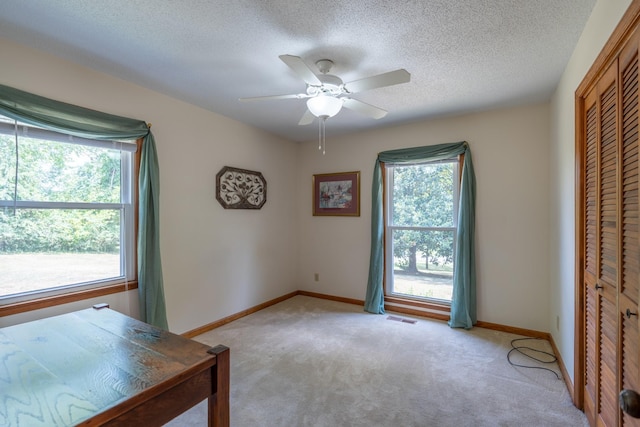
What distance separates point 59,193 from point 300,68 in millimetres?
2056

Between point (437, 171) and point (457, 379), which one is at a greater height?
point (437, 171)

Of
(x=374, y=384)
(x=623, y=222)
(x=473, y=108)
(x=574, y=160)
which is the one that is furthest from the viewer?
(x=473, y=108)

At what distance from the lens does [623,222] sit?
51.6 inches

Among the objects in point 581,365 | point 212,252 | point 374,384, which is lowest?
point 374,384

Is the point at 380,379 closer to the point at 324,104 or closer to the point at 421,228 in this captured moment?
the point at 421,228

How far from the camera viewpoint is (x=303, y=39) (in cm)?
192

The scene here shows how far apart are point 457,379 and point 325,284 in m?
2.40

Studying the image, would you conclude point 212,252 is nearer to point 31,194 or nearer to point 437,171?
point 31,194

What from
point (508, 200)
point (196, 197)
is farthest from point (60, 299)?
point (508, 200)

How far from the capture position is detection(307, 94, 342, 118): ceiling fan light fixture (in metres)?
2.09

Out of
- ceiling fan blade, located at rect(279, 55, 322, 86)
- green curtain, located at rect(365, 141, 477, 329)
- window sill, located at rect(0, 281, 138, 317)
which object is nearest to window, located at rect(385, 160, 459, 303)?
green curtain, located at rect(365, 141, 477, 329)

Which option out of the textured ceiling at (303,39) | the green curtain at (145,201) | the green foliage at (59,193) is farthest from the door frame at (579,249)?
the green foliage at (59,193)

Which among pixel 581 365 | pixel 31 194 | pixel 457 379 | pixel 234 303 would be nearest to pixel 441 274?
pixel 457 379

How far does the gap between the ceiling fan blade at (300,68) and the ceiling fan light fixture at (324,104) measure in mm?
105
